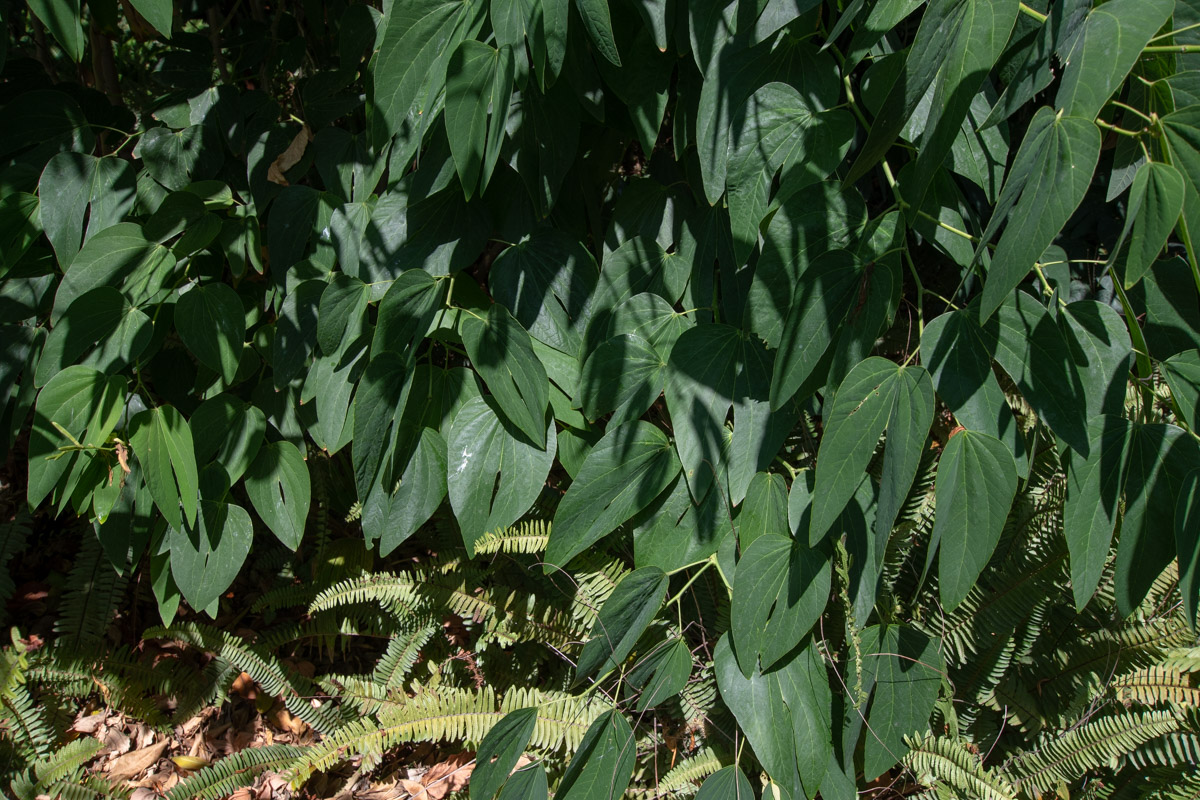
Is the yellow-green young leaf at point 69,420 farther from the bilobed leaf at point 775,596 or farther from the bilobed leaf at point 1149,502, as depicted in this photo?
the bilobed leaf at point 1149,502

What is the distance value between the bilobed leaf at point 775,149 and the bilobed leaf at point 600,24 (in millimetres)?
186

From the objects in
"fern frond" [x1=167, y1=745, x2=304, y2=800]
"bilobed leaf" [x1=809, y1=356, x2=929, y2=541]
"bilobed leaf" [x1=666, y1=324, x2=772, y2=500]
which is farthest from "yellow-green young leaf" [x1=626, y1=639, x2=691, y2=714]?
"fern frond" [x1=167, y1=745, x2=304, y2=800]

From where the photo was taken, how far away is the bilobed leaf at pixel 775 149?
0.97 meters

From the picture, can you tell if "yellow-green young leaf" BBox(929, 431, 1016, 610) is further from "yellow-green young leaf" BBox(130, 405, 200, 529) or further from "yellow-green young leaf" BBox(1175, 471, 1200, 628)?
"yellow-green young leaf" BBox(130, 405, 200, 529)

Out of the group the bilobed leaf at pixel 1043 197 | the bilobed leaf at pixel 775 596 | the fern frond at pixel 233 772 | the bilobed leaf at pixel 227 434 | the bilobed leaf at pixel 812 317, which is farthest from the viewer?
the fern frond at pixel 233 772

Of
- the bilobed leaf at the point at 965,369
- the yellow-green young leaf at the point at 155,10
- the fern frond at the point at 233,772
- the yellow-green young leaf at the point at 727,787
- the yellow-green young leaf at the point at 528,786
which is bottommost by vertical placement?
the fern frond at the point at 233,772

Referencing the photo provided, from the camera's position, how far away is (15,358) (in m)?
1.44

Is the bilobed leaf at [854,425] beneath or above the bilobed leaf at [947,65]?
beneath

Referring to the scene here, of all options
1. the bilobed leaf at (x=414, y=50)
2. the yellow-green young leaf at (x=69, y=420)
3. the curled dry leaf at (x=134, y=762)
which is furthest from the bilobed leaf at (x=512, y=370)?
the curled dry leaf at (x=134, y=762)

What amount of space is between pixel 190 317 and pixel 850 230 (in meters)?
1.04

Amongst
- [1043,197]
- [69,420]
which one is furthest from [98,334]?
[1043,197]

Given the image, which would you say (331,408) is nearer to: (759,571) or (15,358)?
(15,358)

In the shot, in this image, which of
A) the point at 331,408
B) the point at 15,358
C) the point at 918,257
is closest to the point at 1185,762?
the point at 918,257

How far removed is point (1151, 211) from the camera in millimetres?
671
